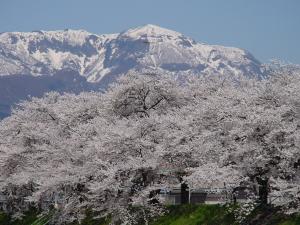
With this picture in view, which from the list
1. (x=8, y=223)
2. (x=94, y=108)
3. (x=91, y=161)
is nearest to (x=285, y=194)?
(x=91, y=161)

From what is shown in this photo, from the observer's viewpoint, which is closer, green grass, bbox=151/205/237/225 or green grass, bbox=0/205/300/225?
green grass, bbox=0/205/300/225

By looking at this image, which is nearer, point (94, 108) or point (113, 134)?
point (113, 134)

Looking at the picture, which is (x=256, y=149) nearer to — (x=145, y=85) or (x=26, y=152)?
(x=145, y=85)

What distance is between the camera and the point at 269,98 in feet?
119

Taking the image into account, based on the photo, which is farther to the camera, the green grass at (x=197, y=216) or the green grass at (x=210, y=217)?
the green grass at (x=197, y=216)

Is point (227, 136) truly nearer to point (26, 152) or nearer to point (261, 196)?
point (261, 196)

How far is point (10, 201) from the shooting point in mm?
64062

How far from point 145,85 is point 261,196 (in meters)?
18.9

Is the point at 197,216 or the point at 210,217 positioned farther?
the point at 197,216

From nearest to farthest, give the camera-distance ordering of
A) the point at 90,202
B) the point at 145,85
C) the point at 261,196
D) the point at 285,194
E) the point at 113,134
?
1. the point at 285,194
2. the point at 261,196
3. the point at 113,134
4. the point at 90,202
5. the point at 145,85

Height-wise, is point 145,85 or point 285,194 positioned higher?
point 145,85

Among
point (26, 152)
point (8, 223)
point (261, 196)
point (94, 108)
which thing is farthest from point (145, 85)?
point (8, 223)

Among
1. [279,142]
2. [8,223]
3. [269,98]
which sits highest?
[269,98]

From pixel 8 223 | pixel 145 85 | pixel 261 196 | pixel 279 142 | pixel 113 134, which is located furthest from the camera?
pixel 8 223
